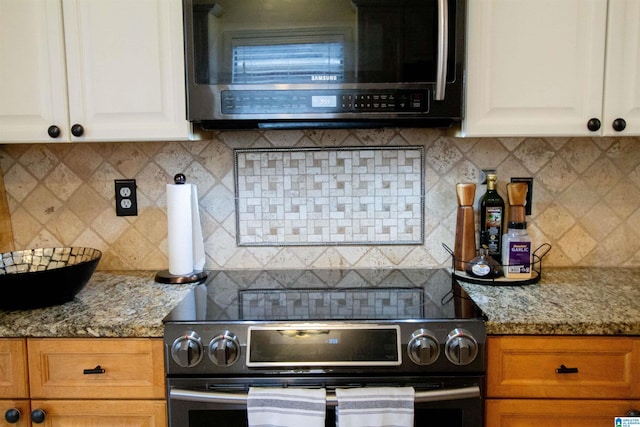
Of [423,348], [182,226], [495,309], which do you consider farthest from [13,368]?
[495,309]

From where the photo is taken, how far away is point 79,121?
62.2 inches

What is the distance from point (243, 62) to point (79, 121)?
21.6 inches

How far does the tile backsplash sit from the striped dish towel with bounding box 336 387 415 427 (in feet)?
2.29

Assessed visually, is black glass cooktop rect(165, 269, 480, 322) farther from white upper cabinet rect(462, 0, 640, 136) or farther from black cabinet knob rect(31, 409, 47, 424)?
white upper cabinet rect(462, 0, 640, 136)

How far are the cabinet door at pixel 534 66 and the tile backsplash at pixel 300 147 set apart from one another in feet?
1.03

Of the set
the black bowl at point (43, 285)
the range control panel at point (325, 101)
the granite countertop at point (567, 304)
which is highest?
the range control panel at point (325, 101)

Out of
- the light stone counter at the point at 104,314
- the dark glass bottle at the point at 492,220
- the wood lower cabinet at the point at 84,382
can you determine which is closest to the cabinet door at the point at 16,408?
the wood lower cabinet at the point at 84,382

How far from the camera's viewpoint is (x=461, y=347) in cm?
130

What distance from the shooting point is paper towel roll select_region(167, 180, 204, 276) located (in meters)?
1.68

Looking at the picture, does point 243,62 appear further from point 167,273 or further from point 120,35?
point 167,273

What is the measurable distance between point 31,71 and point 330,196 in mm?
1036

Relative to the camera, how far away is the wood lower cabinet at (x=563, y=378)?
133 centimetres

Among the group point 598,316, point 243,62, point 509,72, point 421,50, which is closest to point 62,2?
point 243,62

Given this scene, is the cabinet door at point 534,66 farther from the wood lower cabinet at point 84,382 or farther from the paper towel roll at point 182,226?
the wood lower cabinet at point 84,382
